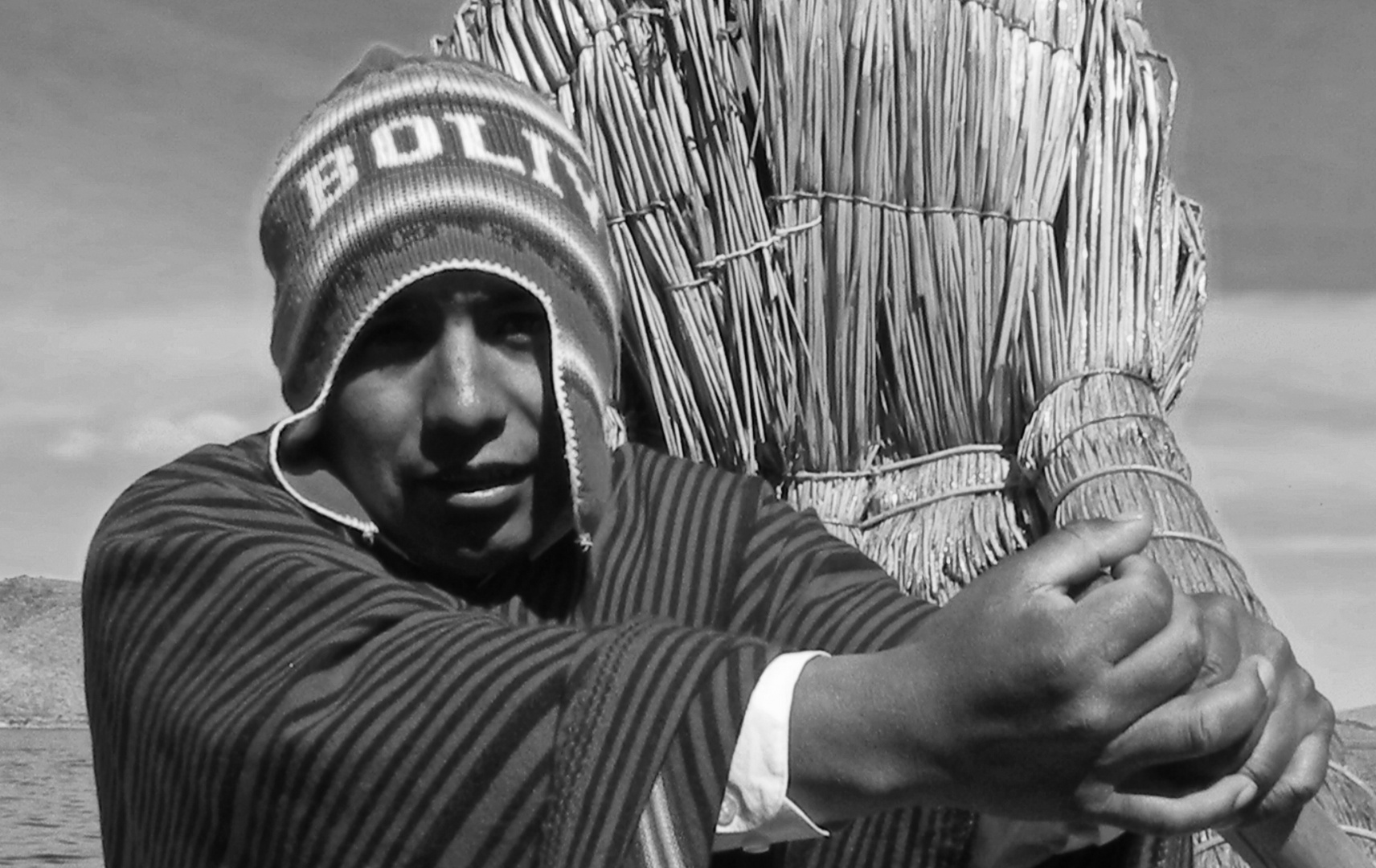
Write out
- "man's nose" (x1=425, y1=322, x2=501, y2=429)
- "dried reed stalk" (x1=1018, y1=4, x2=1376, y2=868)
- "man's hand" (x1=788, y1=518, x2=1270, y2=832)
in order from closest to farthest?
"man's hand" (x1=788, y1=518, x2=1270, y2=832) < "man's nose" (x1=425, y1=322, x2=501, y2=429) < "dried reed stalk" (x1=1018, y1=4, x2=1376, y2=868)

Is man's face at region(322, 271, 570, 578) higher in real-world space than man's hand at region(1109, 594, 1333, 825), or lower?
higher

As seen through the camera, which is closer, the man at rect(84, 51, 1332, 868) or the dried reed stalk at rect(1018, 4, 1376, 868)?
the man at rect(84, 51, 1332, 868)

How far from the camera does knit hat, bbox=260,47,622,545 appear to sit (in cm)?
127

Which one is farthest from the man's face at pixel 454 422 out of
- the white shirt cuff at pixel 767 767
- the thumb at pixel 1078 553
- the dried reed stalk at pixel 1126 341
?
the dried reed stalk at pixel 1126 341

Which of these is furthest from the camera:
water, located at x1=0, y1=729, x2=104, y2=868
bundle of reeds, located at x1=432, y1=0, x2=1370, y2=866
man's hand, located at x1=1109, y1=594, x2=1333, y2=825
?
water, located at x1=0, y1=729, x2=104, y2=868

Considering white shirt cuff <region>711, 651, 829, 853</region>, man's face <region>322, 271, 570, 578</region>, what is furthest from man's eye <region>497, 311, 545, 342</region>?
white shirt cuff <region>711, 651, 829, 853</region>

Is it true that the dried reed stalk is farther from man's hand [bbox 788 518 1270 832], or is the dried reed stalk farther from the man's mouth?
man's hand [bbox 788 518 1270 832]

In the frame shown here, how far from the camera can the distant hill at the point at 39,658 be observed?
13930 millimetres

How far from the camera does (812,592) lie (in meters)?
1.38

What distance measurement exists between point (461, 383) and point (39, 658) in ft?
46.6

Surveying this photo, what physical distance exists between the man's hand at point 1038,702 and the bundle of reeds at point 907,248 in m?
1.24

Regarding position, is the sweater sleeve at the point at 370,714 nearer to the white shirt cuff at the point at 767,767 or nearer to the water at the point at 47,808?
the white shirt cuff at the point at 767,767

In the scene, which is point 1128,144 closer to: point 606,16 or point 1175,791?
point 606,16

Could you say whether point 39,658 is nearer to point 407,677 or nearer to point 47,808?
point 47,808
